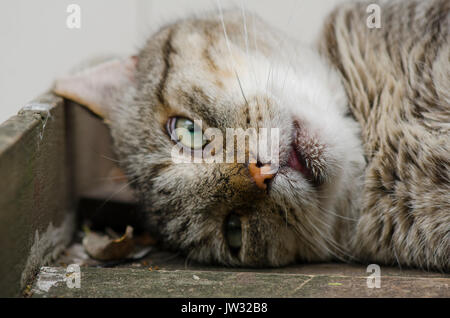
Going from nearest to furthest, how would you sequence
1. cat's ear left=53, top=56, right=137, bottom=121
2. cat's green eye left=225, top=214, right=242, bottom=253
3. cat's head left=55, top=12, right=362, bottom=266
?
cat's head left=55, top=12, right=362, bottom=266, cat's green eye left=225, top=214, right=242, bottom=253, cat's ear left=53, top=56, right=137, bottom=121

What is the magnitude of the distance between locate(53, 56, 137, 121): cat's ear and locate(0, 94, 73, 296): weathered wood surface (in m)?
0.15

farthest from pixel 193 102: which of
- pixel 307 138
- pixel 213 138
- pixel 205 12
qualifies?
pixel 205 12

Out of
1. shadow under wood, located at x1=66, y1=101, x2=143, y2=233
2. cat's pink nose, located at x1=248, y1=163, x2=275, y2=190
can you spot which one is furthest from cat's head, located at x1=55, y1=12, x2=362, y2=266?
shadow under wood, located at x1=66, y1=101, x2=143, y2=233

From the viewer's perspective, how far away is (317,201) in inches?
80.4

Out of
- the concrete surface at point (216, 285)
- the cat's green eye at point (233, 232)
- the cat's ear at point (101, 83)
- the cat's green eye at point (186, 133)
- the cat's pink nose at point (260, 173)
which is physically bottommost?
the concrete surface at point (216, 285)

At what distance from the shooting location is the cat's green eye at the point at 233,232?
2041mm

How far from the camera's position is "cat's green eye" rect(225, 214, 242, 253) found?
6.70ft

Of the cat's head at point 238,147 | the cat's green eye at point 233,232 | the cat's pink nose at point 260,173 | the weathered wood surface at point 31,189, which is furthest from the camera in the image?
the cat's green eye at point 233,232

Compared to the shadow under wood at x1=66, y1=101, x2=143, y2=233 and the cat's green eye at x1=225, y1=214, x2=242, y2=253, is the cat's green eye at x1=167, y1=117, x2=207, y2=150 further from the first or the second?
the shadow under wood at x1=66, y1=101, x2=143, y2=233

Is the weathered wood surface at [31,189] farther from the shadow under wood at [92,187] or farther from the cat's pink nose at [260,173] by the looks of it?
the cat's pink nose at [260,173]

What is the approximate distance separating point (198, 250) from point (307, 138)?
690 millimetres

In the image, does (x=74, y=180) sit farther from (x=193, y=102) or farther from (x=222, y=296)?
(x=222, y=296)

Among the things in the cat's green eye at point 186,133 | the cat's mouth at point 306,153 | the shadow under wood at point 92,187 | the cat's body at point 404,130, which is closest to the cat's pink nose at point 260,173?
the cat's mouth at point 306,153

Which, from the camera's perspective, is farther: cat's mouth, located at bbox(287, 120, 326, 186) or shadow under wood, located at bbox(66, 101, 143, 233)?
shadow under wood, located at bbox(66, 101, 143, 233)
